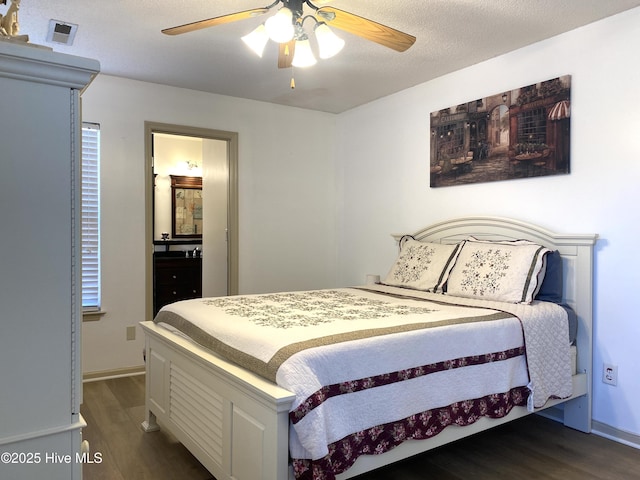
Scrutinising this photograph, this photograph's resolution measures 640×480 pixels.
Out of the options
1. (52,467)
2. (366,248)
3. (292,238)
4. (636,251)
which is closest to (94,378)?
(292,238)

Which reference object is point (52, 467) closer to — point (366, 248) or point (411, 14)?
point (411, 14)

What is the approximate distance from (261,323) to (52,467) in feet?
4.69

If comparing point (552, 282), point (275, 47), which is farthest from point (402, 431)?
point (275, 47)

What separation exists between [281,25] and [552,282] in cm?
213

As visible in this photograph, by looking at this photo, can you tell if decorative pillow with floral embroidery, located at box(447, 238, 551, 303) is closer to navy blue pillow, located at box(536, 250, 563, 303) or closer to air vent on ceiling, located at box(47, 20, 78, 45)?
navy blue pillow, located at box(536, 250, 563, 303)

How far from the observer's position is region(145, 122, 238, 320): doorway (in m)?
4.03

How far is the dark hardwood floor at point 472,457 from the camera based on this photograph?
2.26 m

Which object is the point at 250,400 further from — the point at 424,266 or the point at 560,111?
the point at 560,111

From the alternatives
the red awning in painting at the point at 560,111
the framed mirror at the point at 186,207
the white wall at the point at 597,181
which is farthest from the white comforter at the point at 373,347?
the framed mirror at the point at 186,207

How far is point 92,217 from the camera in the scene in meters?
3.78

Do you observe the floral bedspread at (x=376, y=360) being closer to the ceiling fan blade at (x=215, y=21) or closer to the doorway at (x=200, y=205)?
the ceiling fan blade at (x=215, y=21)

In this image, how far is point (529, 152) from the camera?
3.16 meters

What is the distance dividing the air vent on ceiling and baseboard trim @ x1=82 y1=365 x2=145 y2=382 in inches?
96.5

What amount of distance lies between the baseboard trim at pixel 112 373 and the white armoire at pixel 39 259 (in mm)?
3269
